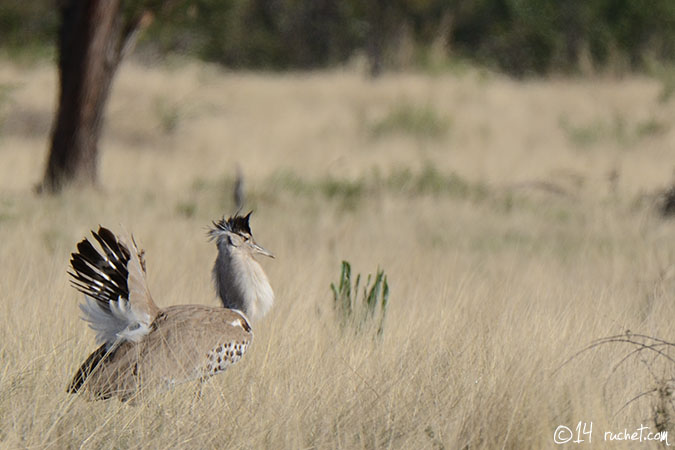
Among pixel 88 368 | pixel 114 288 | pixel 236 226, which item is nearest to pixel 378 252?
pixel 236 226

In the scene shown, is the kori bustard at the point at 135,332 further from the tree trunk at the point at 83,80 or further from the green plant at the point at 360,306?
the tree trunk at the point at 83,80

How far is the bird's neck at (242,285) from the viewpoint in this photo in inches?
168

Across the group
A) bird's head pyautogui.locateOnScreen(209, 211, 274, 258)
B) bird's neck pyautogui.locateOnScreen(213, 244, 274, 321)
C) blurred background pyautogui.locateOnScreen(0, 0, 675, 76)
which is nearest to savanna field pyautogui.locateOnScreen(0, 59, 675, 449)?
bird's neck pyautogui.locateOnScreen(213, 244, 274, 321)

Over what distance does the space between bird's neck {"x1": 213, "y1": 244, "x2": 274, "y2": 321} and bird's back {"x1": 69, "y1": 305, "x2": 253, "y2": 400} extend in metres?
0.26

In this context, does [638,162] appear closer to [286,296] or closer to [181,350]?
[286,296]

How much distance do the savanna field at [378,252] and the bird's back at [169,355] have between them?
0.07 m

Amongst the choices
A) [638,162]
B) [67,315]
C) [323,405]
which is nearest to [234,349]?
[323,405]

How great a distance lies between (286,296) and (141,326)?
165cm

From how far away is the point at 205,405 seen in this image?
3662 mm

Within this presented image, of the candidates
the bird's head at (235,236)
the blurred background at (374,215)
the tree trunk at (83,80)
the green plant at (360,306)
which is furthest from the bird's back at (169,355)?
the tree trunk at (83,80)

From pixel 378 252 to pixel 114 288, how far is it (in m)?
3.79

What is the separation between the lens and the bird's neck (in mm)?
4266

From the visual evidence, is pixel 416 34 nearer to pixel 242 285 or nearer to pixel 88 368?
pixel 242 285

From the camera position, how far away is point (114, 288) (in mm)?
3900
